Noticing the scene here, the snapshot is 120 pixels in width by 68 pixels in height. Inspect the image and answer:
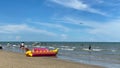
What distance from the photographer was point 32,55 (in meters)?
33.7

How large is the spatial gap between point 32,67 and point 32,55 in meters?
14.8

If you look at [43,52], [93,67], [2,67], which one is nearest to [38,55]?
[43,52]

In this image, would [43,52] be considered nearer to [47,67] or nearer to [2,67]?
[47,67]

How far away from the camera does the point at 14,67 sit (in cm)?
1794

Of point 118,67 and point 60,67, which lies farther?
point 118,67

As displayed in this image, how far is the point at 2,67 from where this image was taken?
17641 millimetres

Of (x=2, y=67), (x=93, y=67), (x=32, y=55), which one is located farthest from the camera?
(x=32, y=55)

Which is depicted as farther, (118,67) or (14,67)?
(118,67)

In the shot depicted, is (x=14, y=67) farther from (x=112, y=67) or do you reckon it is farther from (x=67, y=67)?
(x=112, y=67)

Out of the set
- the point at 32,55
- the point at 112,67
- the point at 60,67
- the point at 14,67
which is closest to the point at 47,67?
the point at 60,67

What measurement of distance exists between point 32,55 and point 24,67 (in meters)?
15.4

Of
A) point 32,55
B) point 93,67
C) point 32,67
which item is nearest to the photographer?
point 32,67

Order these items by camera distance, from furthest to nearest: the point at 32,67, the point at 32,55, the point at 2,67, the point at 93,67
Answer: the point at 32,55 < the point at 93,67 < the point at 32,67 < the point at 2,67

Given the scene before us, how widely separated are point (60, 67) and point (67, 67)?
57 cm
